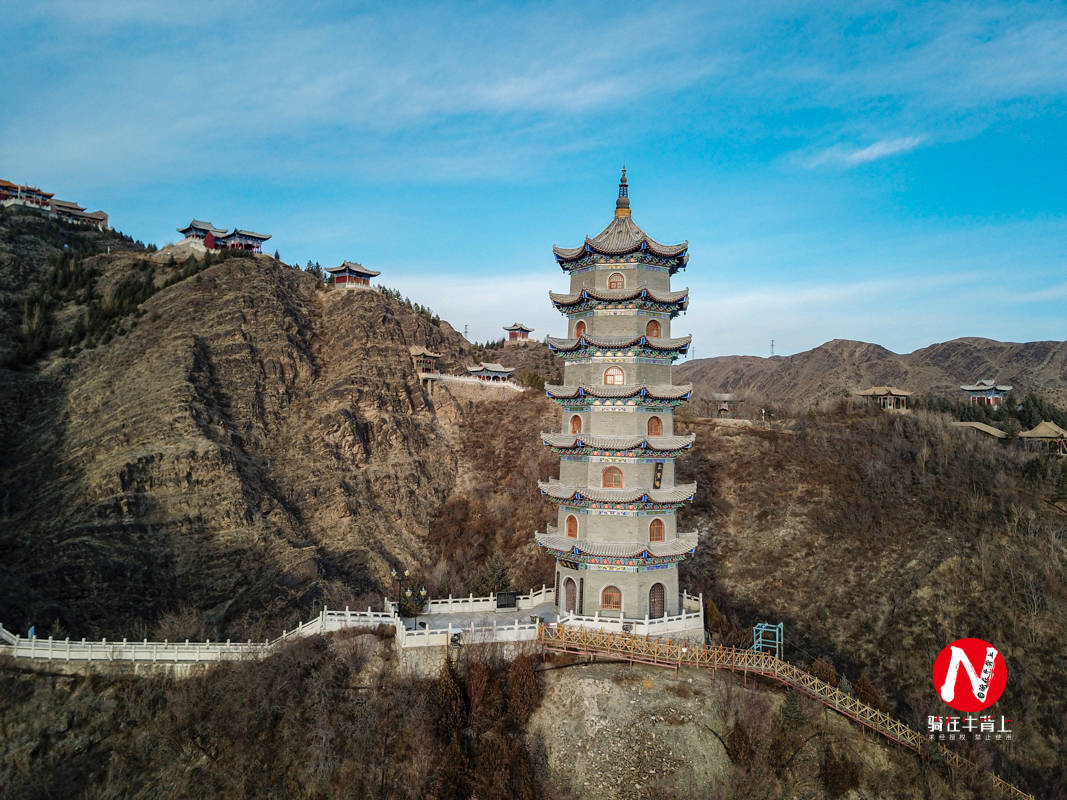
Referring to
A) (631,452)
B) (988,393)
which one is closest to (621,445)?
(631,452)

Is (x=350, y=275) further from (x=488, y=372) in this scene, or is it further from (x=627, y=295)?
(x=627, y=295)

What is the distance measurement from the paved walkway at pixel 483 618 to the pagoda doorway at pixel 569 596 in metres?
0.68

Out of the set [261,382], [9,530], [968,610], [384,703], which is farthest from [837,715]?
[261,382]

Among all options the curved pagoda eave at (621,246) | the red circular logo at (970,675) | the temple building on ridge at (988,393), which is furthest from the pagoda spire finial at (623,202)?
the temple building on ridge at (988,393)

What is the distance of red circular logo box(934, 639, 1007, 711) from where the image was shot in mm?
30719

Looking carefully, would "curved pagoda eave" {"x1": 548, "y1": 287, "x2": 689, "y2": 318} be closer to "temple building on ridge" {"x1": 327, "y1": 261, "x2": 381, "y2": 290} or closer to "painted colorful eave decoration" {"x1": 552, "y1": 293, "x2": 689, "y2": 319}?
"painted colorful eave decoration" {"x1": 552, "y1": 293, "x2": 689, "y2": 319}

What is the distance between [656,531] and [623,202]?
536 inches

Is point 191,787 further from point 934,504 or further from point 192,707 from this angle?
point 934,504

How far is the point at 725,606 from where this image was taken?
43719 millimetres

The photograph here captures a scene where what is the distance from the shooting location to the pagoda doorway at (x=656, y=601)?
27.0 m

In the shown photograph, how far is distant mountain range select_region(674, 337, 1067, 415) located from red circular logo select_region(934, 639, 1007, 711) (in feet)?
215

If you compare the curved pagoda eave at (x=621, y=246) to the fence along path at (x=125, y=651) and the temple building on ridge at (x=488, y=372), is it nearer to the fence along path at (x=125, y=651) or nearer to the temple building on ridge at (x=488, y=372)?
the fence along path at (x=125, y=651)

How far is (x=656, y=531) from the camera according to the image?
27.6 m

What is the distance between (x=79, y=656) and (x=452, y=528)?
3395cm
